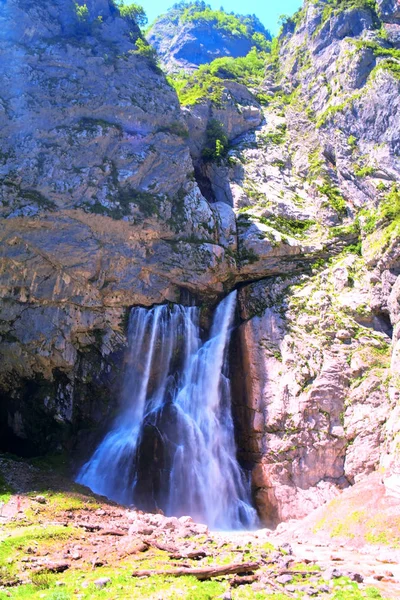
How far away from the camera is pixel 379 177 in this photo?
32781mm

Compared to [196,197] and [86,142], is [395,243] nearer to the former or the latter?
[196,197]

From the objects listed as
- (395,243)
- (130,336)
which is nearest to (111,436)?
(130,336)

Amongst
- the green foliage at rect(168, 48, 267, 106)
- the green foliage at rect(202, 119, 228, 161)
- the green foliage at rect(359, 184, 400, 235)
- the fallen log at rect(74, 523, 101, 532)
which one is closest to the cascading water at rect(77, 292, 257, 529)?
the fallen log at rect(74, 523, 101, 532)

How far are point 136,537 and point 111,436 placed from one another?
1322 centimetres

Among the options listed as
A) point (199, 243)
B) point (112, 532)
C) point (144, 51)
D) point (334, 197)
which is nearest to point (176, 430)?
point (112, 532)

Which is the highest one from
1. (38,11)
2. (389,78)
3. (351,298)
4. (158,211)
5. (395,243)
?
(38,11)

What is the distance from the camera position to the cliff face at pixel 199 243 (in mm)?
24203

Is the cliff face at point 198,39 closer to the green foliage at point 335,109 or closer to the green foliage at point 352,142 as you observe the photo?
the green foliage at point 335,109

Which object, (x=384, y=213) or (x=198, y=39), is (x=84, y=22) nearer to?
(x=384, y=213)

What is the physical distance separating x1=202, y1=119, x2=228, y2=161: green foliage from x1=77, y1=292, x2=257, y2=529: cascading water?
14345mm

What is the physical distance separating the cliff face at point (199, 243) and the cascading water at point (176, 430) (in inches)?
41.8

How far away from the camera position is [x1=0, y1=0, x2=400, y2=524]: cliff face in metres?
24.2

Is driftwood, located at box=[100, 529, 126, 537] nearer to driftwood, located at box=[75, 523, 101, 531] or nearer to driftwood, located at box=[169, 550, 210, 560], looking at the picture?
driftwood, located at box=[75, 523, 101, 531]

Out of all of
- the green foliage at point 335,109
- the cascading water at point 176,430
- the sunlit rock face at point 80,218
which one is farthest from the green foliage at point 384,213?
the cascading water at point 176,430
